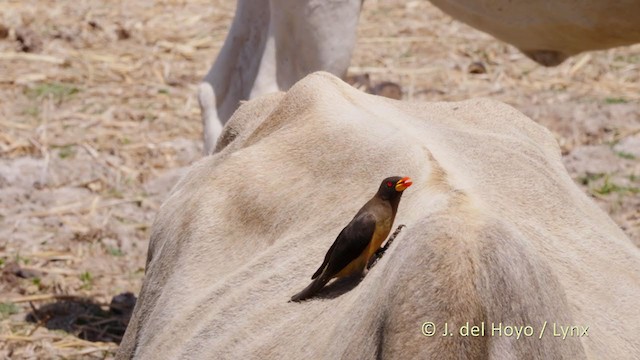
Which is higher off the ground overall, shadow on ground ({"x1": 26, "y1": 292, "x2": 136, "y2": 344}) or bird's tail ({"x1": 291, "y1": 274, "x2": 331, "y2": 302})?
bird's tail ({"x1": 291, "y1": 274, "x2": 331, "y2": 302})

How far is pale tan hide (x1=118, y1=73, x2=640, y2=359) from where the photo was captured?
1827 millimetres

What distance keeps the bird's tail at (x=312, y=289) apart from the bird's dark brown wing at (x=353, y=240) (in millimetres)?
76

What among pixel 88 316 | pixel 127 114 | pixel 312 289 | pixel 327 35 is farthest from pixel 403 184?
pixel 127 114

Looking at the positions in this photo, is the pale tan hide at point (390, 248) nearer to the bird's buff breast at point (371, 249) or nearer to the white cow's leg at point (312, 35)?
the bird's buff breast at point (371, 249)

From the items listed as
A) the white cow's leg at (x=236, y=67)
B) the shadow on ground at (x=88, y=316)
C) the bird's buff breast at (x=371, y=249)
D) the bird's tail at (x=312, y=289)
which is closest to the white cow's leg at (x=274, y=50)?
the white cow's leg at (x=236, y=67)

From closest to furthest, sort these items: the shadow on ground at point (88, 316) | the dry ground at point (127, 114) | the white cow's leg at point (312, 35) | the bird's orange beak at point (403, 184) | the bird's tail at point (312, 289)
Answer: the bird's orange beak at point (403, 184) < the bird's tail at point (312, 289) < the shadow on ground at point (88, 316) < the white cow's leg at point (312, 35) < the dry ground at point (127, 114)

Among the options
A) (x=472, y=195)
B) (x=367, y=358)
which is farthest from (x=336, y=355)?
(x=472, y=195)

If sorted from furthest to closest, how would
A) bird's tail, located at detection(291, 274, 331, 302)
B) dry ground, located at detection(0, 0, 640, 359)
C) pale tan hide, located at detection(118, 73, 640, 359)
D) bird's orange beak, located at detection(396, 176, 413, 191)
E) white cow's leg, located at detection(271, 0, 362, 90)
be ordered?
dry ground, located at detection(0, 0, 640, 359), white cow's leg, located at detection(271, 0, 362, 90), bird's tail, located at detection(291, 274, 331, 302), bird's orange beak, located at detection(396, 176, 413, 191), pale tan hide, located at detection(118, 73, 640, 359)

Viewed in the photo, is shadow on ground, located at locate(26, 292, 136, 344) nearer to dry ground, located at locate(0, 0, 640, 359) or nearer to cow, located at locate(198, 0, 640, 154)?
dry ground, located at locate(0, 0, 640, 359)

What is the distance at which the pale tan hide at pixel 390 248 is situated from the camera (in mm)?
1827

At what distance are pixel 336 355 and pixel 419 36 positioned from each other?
249 inches

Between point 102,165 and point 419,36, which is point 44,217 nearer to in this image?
point 102,165

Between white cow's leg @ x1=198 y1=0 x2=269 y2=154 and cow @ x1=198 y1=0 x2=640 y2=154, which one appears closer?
cow @ x1=198 y1=0 x2=640 y2=154

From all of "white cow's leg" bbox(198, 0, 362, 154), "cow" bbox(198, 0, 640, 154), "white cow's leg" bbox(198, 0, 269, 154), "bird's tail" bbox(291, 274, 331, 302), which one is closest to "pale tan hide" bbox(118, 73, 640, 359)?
"bird's tail" bbox(291, 274, 331, 302)
